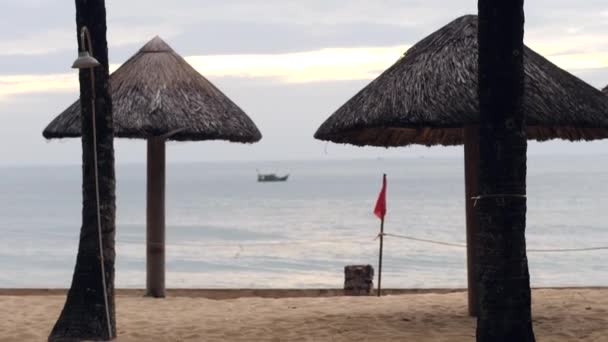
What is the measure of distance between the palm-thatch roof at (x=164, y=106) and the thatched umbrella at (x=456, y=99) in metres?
2.57

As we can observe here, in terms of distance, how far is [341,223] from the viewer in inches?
2849

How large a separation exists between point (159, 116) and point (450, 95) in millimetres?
4562

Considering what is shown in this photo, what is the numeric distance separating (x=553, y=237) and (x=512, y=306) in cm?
5037

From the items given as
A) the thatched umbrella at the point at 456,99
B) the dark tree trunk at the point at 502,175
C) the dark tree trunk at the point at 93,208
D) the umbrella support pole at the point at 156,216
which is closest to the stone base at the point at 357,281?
the umbrella support pole at the point at 156,216

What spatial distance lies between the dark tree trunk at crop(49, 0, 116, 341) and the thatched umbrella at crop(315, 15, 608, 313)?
256 centimetres

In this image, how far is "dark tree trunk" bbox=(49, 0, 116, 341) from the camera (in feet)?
33.8

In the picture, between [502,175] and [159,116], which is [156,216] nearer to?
[159,116]

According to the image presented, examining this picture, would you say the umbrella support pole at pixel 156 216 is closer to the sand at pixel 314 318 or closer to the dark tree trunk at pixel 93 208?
the sand at pixel 314 318

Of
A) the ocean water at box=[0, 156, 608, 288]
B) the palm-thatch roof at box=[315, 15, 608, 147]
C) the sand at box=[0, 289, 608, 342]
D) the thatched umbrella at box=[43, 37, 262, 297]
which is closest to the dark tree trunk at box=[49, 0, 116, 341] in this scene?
the sand at box=[0, 289, 608, 342]

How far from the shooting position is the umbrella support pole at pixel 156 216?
14.7 meters

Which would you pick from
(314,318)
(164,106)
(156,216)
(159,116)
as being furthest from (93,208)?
(156,216)

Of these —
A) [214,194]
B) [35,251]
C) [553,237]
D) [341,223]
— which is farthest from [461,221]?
[214,194]

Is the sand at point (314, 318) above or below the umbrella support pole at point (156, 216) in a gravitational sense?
below

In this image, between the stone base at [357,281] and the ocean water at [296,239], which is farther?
the ocean water at [296,239]
